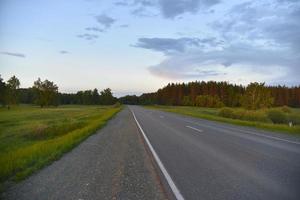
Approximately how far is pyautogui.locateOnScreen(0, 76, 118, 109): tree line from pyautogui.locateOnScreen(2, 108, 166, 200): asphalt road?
274 feet

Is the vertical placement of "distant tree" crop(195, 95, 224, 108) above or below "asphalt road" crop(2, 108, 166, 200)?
above

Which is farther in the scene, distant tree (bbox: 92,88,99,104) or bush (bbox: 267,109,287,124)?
distant tree (bbox: 92,88,99,104)

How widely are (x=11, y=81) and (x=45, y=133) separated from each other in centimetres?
8828

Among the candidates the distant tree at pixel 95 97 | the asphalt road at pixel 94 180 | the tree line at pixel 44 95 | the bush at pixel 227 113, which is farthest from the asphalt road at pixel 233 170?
the distant tree at pixel 95 97

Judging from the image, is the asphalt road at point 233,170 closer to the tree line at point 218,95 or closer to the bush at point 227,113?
the bush at point 227,113

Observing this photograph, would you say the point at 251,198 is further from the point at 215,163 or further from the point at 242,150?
the point at 242,150

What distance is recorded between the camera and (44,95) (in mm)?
113375

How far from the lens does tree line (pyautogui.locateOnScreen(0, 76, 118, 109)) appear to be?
91263 millimetres

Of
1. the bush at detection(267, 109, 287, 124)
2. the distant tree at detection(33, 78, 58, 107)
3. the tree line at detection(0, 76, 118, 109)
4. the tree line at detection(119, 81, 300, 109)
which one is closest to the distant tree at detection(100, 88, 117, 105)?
the tree line at detection(0, 76, 118, 109)

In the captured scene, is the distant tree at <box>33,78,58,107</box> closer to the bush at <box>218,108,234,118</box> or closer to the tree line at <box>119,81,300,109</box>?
the tree line at <box>119,81,300,109</box>

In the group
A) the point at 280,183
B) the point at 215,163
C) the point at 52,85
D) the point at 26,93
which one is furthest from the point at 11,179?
the point at 26,93

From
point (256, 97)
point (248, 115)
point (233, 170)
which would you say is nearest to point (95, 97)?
point (256, 97)

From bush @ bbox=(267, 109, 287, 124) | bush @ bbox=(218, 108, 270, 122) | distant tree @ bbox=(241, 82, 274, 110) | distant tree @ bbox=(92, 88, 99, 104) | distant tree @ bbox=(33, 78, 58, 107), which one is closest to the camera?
bush @ bbox=(218, 108, 270, 122)

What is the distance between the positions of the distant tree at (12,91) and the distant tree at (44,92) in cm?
1074
